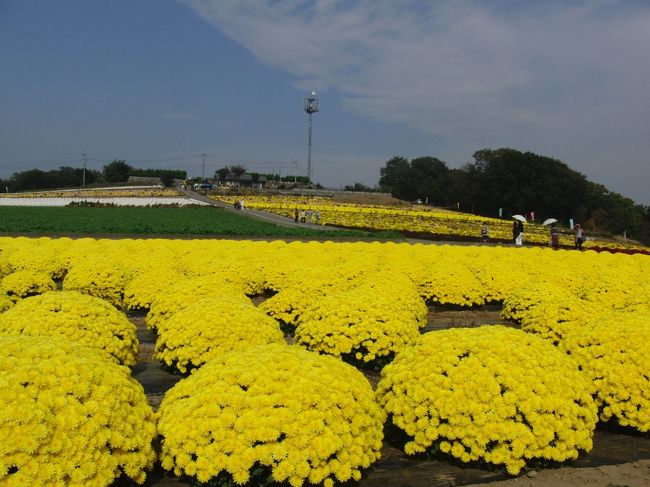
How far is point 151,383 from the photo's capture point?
5.50 m

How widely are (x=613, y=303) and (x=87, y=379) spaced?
8.00 m

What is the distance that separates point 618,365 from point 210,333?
370 centimetres

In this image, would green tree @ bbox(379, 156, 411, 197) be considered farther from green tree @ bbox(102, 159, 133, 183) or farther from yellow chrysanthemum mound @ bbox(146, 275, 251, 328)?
yellow chrysanthemum mound @ bbox(146, 275, 251, 328)

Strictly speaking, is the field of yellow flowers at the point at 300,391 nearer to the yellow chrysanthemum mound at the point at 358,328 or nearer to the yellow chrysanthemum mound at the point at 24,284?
the yellow chrysanthemum mound at the point at 358,328

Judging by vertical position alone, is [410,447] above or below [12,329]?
below

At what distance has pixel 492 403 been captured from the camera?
386 cm

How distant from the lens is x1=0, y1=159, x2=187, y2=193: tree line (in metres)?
110

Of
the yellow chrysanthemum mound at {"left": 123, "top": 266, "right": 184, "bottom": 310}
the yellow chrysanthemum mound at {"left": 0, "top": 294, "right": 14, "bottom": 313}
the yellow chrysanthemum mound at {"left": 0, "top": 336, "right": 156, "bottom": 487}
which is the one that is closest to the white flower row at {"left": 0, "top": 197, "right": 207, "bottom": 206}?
the yellow chrysanthemum mound at {"left": 123, "top": 266, "right": 184, "bottom": 310}

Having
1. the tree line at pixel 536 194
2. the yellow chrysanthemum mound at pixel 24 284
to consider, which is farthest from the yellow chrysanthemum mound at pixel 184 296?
the tree line at pixel 536 194

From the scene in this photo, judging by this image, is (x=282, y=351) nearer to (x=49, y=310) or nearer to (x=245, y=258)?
(x=49, y=310)

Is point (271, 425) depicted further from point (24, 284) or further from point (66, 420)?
point (24, 284)

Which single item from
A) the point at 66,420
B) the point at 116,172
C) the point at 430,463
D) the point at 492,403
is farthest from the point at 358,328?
the point at 116,172

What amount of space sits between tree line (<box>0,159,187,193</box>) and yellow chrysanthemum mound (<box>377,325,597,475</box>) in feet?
363

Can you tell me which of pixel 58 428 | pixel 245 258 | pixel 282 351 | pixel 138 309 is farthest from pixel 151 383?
pixel 245 258
